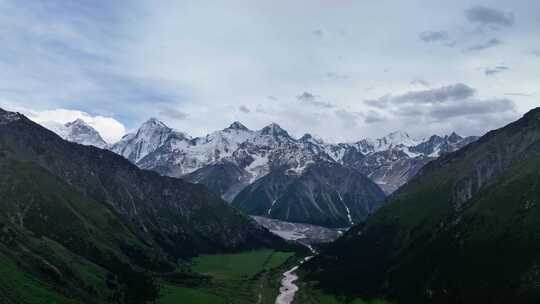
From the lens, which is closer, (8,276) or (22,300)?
(22,300)
